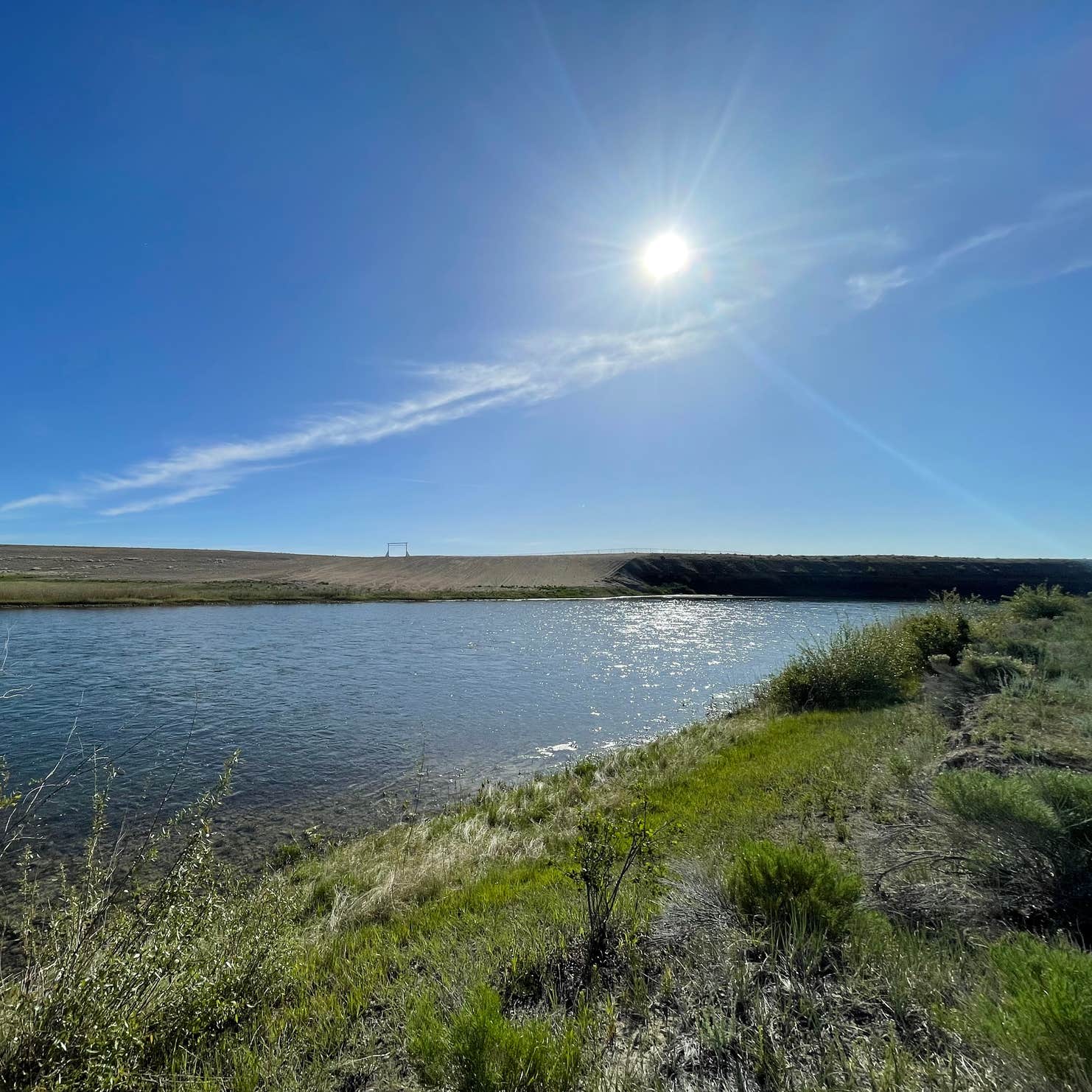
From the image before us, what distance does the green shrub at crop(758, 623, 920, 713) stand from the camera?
53.5 ft

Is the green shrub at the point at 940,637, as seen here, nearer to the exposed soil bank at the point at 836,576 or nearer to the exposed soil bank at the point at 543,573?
the exposed soil bank at the point at 543,573

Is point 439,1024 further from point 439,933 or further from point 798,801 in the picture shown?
point 798,801

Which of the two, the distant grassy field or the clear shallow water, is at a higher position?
the distant grassy field

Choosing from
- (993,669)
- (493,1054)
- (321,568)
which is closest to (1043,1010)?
(493,1054)

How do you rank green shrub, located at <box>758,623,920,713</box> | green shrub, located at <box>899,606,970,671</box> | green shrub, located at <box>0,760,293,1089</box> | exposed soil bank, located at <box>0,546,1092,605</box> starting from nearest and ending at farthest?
green shrub, located at <box>0,760,293,1089</box>, green shrub, located at <box>758,623,920,713</box>, green shrub, located at <box>899,606,970,671</box>, exposed soil bank, located at <box>0,546,1092,605</box>

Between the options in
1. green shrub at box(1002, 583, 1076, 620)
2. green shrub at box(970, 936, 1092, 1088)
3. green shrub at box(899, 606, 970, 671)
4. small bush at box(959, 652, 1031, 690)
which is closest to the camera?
green shrub at box(970, 936, 1092, 1088)

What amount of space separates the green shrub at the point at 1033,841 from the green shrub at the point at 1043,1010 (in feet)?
4.47

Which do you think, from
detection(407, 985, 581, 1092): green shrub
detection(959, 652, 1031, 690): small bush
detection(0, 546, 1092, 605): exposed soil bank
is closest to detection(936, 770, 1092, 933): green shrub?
detection(407, 985, 581, 1092): green shrub

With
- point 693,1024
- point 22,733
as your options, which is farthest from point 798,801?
point 22,733

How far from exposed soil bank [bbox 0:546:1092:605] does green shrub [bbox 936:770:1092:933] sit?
228 ft

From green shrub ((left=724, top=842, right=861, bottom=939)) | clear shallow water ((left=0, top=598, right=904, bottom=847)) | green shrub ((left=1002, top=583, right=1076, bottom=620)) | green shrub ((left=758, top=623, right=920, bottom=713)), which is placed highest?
green shrub ((left=1002, top=583, right=1076, bottom=620))

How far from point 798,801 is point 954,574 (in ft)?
387

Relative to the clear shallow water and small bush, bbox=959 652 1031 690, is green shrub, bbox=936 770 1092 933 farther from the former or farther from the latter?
small bush, bbox=959 652 1031 690

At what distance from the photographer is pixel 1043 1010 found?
265 cm
